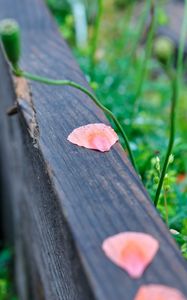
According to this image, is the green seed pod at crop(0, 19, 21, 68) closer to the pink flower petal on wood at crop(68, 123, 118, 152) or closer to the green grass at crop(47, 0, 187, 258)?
the pink flower petal on wood at crop(68, 123, 118, 152)

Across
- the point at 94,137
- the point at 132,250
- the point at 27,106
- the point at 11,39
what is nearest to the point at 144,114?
the point at 27,106

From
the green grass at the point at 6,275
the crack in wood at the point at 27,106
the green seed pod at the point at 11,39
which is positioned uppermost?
the green seed pod at the point at 11,39

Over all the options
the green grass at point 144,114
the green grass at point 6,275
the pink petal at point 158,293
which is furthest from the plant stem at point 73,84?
the green grass at point 6,275

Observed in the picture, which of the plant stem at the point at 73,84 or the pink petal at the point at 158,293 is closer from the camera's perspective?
the pink petal at the point at 158,293

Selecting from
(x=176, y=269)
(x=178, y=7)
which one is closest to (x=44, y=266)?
(x=176, y=269)

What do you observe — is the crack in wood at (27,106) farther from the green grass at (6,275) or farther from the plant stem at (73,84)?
the green grass at (6,275)

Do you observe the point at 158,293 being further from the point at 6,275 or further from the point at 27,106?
the point at 6,275

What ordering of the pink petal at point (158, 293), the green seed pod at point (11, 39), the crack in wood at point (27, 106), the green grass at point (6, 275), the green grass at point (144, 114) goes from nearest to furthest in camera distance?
the pink petal at point (158, 293), the green seed pod at point (11, 39), the crack in wood at point (27, 106), the green grass at point (144, 114), the green grass at point (6, 275)

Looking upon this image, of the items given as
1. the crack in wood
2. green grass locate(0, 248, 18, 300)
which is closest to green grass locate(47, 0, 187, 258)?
the crack in wood
